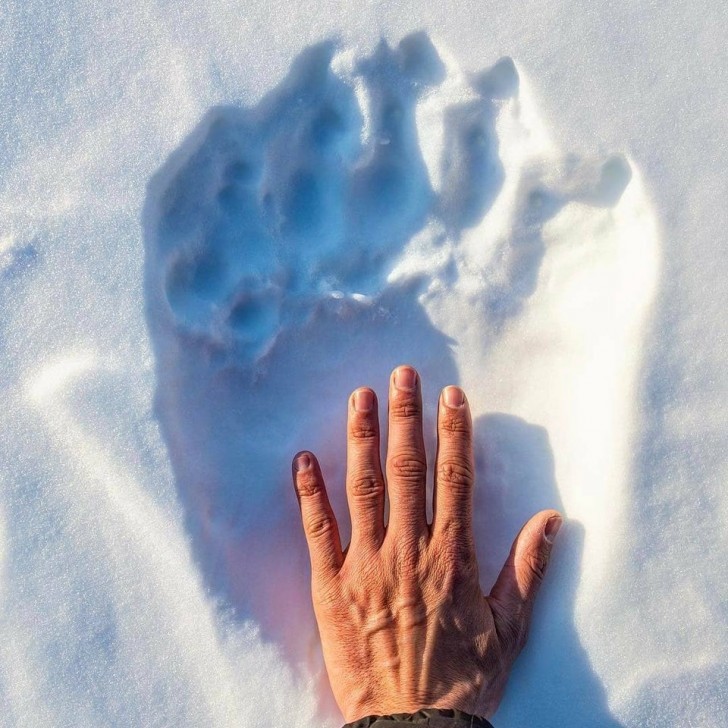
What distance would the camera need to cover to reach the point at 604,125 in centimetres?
146

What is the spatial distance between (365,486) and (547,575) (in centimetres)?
39

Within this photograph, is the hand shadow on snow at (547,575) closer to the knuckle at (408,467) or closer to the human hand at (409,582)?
the human hand at (409,582)

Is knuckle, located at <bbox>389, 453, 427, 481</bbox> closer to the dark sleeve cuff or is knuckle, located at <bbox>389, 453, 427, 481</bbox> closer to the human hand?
the human hand

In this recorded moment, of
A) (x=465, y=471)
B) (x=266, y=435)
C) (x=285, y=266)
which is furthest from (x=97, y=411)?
(x=465, y=471)

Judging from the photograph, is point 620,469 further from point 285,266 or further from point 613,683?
point 285,266

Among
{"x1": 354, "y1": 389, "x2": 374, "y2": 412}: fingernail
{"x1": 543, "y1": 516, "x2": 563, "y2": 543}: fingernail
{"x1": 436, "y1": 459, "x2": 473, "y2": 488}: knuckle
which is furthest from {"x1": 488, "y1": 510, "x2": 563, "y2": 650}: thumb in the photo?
{"x1": 354, "y1": 389, "x2": 374, "y2": 412}: fingernail

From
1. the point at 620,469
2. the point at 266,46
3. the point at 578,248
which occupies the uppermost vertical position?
the point at 266,46

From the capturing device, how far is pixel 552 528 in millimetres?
1455

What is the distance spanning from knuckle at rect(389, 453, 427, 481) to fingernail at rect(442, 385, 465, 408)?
0.12 metres

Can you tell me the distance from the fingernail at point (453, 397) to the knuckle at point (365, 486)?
0.66ft

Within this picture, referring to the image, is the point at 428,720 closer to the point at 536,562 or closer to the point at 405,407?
the point at 536,562

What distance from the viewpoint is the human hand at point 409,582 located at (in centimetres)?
143

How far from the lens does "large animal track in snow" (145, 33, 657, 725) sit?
1457mm

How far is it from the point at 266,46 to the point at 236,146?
193 millimetres
